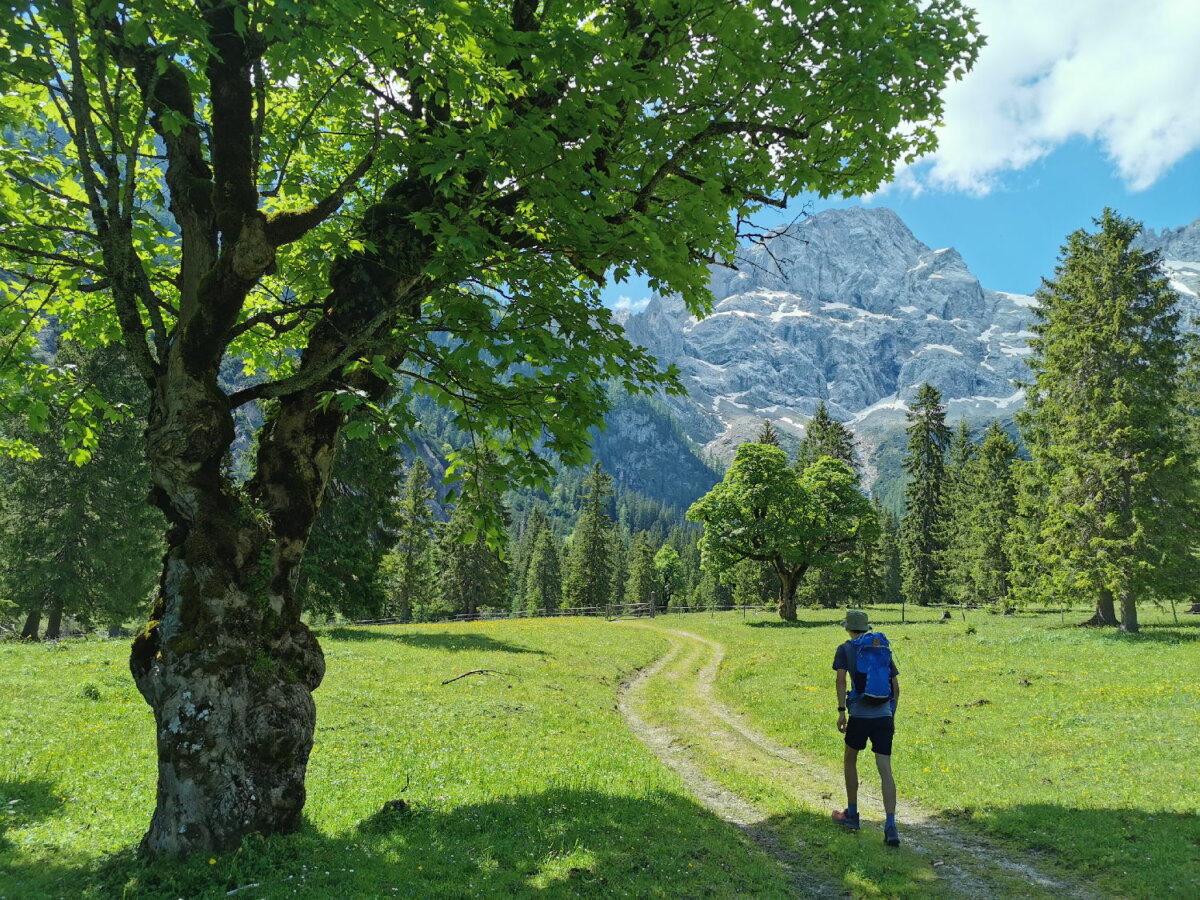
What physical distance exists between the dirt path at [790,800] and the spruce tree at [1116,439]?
20.9m

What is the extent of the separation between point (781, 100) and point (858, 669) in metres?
7.57

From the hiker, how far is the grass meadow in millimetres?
972

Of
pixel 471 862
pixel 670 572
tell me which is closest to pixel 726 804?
pixel 471 862

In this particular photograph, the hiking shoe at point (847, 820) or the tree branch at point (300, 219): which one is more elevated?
the tree branch at point (300, 219)

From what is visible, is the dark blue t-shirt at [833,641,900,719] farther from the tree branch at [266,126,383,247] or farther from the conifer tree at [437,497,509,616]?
the conifer tree at [437,497,509,616]

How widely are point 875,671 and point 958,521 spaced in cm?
6865

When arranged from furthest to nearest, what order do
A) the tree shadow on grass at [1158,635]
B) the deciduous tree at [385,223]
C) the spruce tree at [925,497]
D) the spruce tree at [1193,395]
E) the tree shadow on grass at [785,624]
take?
the spruce tree at [925,497] → the tree shadow on grass at [785,624] → the spruce tree at [1193,395] → the tree shadow on grass at [1158,635] → the deciduous tree at [385,223]

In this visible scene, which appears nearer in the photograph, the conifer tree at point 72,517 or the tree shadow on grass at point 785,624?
the conifer tree at point 72,517

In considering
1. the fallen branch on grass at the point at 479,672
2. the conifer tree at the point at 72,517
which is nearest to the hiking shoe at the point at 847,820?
the fallen branch on grass at the point at 479,672

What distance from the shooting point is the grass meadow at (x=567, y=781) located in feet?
23.2

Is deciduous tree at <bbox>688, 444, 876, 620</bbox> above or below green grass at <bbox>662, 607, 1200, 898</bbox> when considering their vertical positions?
above

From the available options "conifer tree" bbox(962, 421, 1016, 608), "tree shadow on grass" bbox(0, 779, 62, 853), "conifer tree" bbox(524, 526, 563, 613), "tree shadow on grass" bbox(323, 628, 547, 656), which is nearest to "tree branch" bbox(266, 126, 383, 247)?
"tree shadow on grass" bbox(0, 779, 62, 853)

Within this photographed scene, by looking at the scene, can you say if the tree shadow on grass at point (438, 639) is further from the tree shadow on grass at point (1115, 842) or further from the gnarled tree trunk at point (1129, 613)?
the gnarled tree trunk at point (1129, 613)

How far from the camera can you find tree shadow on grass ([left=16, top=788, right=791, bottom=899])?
21.0 ft
